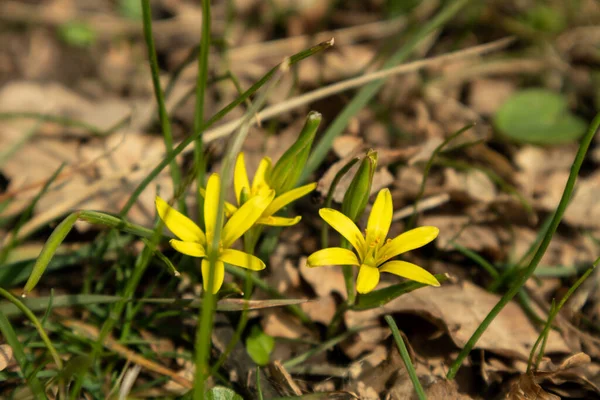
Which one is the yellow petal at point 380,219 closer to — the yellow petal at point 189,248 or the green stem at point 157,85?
the yellow petal at point 189,248

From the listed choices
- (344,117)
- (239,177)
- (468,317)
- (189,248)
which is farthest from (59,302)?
(468,317)

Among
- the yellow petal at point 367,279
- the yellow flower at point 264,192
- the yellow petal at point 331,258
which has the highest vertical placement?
the yellow flower at point 264,192

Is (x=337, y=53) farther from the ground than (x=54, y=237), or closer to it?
closer to it

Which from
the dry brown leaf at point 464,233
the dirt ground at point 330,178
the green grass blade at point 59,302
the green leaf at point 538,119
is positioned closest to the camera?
the green grass blade at point 59,302

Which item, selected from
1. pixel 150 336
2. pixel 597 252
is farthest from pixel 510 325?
pixel 150 336

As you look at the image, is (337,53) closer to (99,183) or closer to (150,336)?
(99,183)

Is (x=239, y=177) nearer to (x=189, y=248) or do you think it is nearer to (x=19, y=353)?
(x=189, y=248)

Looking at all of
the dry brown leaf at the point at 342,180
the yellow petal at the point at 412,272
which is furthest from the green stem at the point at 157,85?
the yellow petal at the point at 412,272
